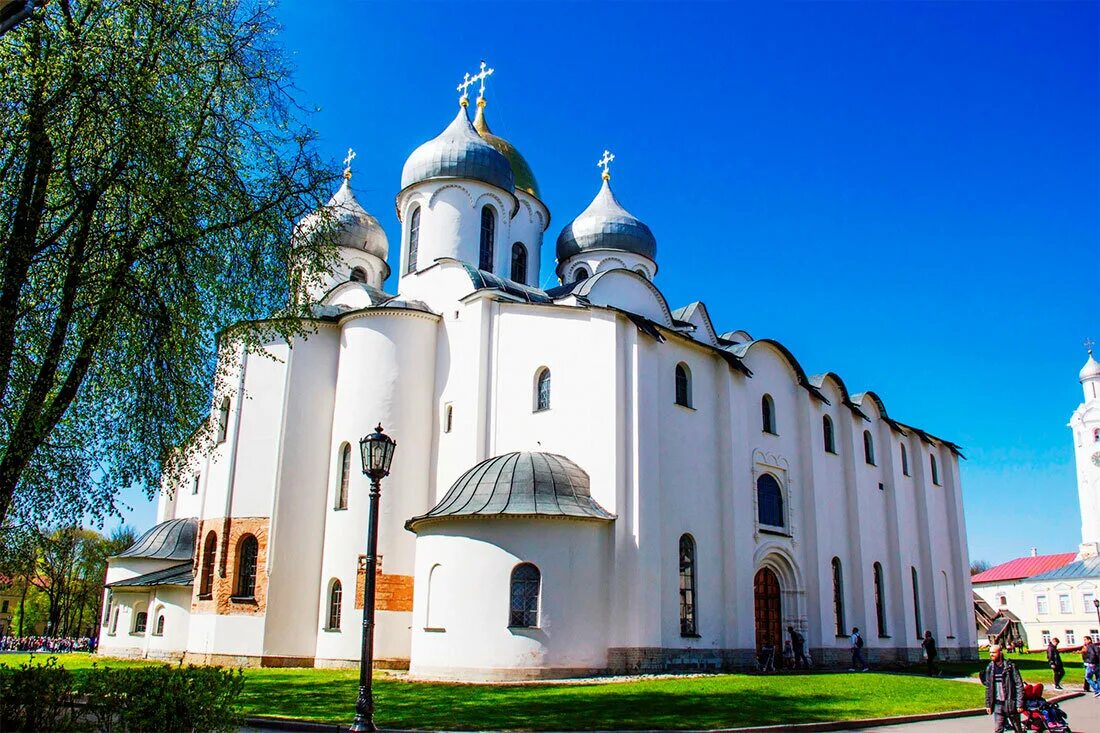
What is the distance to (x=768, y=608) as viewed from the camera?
24.6m

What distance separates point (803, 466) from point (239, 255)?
63.0 ft

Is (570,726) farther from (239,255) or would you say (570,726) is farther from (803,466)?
(803,466)

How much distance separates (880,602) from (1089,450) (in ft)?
171

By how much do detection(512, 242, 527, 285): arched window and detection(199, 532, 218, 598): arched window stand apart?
12934 millimetres

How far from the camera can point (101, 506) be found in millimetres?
12094

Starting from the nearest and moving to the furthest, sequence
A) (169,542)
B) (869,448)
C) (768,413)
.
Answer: (768,413) → (169,542) → (869,448)

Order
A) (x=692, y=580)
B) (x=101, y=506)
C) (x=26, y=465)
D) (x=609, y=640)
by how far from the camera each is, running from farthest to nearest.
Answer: (x=692, y=580)
(x=609, y=640)
(x=101, y=506)
(x=26, y=465)

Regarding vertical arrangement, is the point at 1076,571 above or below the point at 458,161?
below

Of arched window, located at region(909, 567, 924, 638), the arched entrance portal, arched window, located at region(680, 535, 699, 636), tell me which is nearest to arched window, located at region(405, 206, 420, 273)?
arched window, located at region(680, 535, 699, 636)

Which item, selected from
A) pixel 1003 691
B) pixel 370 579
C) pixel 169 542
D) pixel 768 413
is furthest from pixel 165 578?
pixel 1003 691

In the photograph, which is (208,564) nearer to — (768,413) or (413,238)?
(413,238)

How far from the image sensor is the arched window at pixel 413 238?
28.3m

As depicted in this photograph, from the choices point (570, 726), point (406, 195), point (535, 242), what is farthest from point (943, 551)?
point (570, 726)

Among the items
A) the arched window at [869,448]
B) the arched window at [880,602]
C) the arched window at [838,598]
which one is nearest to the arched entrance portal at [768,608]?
the arched window at [838,598]
